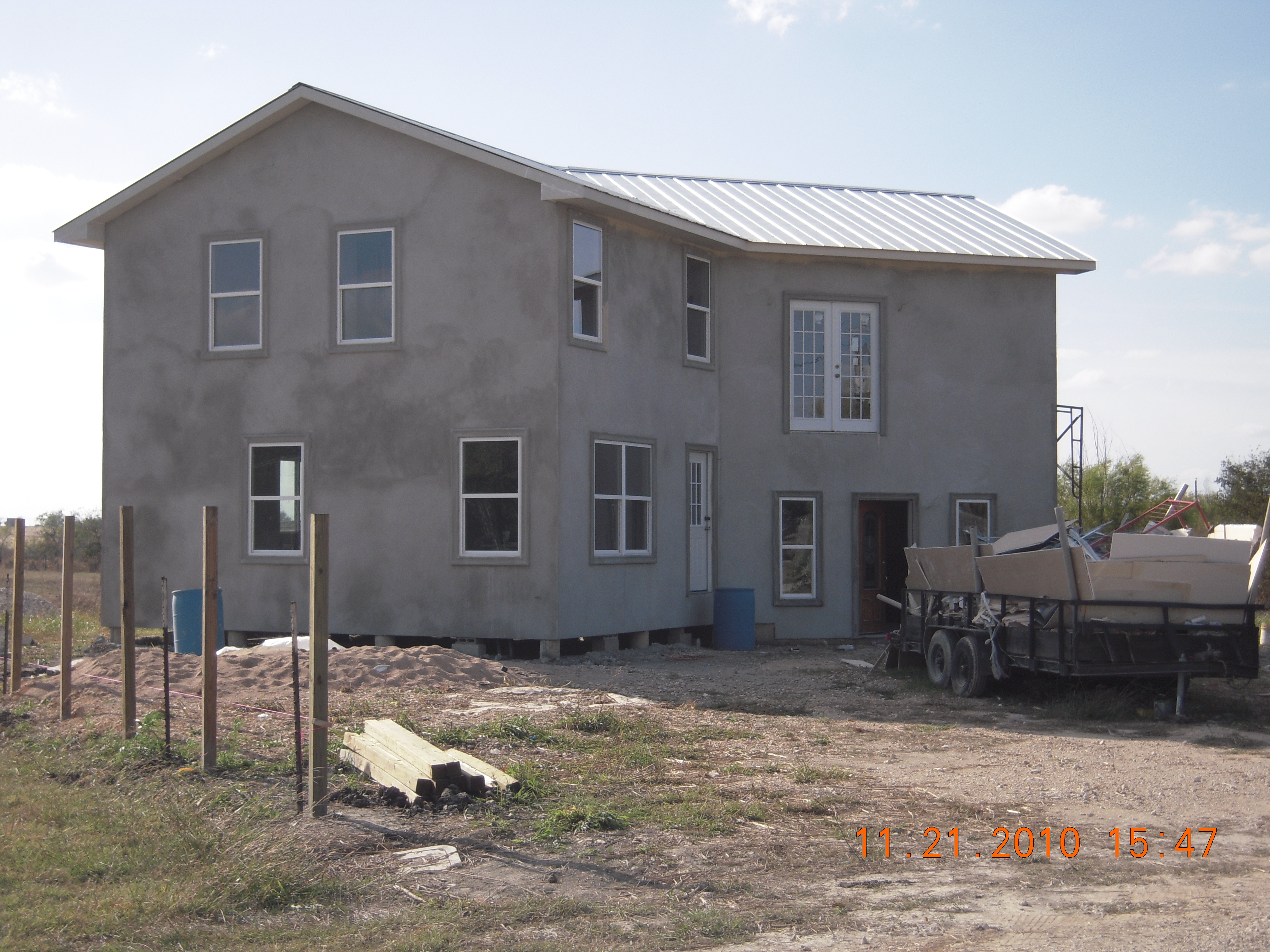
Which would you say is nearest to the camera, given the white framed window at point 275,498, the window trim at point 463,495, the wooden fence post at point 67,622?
the wooden fence post at point 67,622

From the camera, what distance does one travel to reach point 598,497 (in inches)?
658

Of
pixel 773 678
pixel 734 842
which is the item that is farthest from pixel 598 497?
pixel 734 842

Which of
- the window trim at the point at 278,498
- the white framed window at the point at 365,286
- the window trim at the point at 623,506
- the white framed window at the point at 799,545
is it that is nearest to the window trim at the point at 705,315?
the window trim at the point at 623,506

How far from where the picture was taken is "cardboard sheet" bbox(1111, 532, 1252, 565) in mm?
10930

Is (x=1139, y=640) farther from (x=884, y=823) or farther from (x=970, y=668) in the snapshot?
(x=884, y=823)

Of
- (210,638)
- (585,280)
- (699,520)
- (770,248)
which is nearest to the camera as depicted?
(210,638)

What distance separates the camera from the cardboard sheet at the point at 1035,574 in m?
10.9

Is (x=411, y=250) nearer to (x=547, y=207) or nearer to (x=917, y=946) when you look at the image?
(x=547, y=207)

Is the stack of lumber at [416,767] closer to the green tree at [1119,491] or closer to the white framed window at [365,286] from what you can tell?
the white framed window at [365,286]

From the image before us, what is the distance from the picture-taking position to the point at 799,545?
19.6 meters

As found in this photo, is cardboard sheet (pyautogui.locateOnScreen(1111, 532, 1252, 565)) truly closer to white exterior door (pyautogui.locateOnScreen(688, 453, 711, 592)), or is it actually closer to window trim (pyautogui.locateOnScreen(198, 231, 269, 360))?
white exterior door (pyautogui.locateOnScreen(688, 453, 711, 592))

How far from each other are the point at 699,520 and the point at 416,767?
11.6m

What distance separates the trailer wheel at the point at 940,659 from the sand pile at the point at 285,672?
494cm

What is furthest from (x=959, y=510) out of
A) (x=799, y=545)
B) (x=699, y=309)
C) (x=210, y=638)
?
(x=210, y=638)
